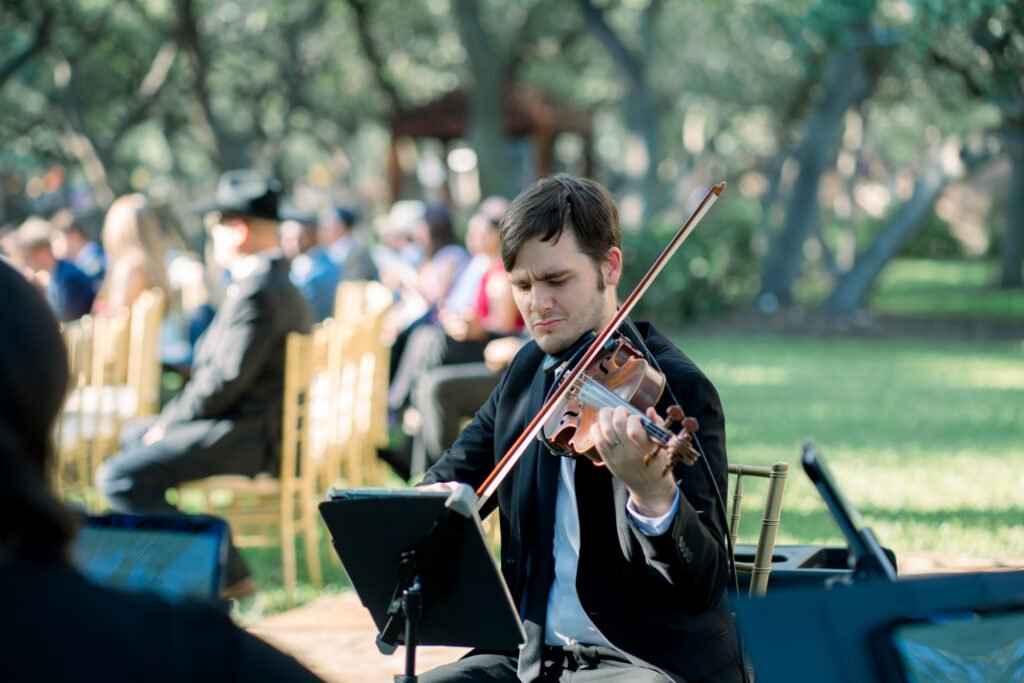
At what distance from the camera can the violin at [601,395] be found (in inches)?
88.0

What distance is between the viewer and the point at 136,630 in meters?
1.06

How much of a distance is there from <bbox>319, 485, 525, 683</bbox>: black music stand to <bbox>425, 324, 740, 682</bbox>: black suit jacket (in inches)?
8.7

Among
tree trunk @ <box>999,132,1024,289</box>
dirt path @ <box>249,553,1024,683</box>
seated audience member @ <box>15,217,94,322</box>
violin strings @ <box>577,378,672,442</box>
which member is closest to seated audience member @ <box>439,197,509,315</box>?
dirt path @ <box>249,553,1024,683</box>

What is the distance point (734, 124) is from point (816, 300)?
1659cm

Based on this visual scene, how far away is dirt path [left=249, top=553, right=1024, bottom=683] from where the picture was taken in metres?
3.73

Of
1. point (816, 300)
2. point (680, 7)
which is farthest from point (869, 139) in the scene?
point (816, 300)

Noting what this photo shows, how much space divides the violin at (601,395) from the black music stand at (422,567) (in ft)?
1.07

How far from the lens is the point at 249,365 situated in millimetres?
5152

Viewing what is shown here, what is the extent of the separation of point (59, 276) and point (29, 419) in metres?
8.20

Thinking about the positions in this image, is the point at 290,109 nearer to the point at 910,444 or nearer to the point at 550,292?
the point at 910,444

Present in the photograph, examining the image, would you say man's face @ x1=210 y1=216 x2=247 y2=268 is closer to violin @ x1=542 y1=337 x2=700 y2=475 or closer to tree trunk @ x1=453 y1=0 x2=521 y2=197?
violin @ x1=542 y1=337 x2=700 y2=475

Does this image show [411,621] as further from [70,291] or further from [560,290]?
[70,291]

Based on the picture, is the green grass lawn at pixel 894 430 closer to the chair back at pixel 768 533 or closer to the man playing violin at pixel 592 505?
the chair back at pixel 768 533

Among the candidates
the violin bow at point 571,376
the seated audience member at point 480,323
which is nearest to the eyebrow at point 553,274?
the violin bow at point 571,376
